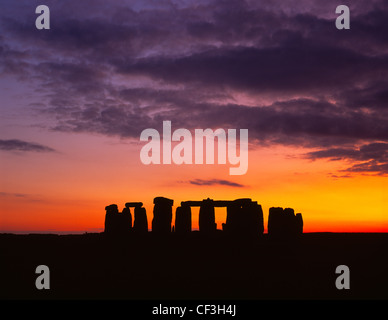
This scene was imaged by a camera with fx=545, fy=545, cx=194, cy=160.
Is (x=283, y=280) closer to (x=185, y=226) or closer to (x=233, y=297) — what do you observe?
(x=233, y=297)

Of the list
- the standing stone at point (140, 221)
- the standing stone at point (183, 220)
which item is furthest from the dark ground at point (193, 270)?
the standing stone at point (140, 221)

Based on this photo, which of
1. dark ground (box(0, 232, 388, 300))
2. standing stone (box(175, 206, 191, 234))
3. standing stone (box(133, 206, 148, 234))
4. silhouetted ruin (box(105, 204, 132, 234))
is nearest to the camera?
dark ground (box(0, 232, 388, 300))

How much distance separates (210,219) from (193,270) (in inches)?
186

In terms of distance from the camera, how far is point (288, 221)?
1156 inches

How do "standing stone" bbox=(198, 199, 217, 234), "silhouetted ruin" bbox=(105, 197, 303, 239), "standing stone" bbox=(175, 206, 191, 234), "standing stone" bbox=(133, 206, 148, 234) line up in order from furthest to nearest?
"standing stone" bbox=(133, 206, 148, 234)
"standing stone" bbox=(175, 206, 191, 234)
"standing stone" bbox=(198, 199, 217, 234)
"silhouetted ruin" bbox=(105, 197, 303, 239)

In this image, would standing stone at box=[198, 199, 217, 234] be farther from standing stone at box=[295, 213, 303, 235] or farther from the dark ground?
standing stone at box=[295, 213, 303, 235]

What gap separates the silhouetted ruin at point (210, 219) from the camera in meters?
27.4

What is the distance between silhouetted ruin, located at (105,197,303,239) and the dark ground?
20.3 inches

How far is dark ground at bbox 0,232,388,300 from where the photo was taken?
20.0 m

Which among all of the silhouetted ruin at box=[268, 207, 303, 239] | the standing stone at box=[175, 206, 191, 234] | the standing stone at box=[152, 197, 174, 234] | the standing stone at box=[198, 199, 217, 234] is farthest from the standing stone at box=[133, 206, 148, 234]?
the silhouetted ruin at box=[268, 207, 303, 239]

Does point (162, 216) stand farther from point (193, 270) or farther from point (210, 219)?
point (193, 270)

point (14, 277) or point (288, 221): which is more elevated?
point (288, 221)

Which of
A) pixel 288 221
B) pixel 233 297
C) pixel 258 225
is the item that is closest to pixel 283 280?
pixel 233 297
